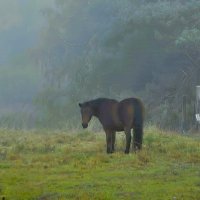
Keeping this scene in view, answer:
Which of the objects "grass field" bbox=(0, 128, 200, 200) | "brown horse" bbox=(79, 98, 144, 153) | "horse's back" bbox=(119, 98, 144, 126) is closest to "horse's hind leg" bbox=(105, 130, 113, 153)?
"brown horse" bbox=(79, 98, 144, 153)

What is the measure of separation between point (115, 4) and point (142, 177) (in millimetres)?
22264

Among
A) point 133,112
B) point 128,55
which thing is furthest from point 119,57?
point 133,112

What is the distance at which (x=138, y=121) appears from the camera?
1209 cm

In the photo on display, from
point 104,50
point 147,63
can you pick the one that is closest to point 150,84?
point 147,63

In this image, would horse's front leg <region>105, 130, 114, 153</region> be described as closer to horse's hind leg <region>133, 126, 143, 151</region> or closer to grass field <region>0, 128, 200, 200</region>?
grass field <region>0, 128, 200, 200</region>

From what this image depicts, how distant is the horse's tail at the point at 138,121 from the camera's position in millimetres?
12055

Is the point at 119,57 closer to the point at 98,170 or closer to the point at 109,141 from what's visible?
the point at 109,141

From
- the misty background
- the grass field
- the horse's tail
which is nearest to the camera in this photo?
the grass field

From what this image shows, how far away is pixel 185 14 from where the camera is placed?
26.2m

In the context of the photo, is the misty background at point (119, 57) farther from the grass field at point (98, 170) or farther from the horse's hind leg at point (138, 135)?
the horse's hind leg at point (138, 135)

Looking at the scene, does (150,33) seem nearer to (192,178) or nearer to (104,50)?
(104,50)

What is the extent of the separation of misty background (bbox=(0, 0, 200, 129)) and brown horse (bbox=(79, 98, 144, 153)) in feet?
29.8

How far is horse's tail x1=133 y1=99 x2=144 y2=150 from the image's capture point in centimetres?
1205

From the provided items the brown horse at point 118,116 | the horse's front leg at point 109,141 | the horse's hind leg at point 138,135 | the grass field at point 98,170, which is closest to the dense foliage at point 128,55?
the grass field at point 98,170
